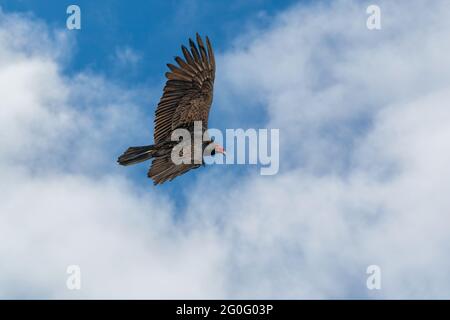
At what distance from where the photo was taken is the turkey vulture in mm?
18547

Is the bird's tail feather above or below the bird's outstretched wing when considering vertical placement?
below

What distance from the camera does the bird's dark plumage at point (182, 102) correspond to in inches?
733

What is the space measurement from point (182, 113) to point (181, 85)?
710 millimetres

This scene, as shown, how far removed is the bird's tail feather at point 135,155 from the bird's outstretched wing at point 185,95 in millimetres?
285

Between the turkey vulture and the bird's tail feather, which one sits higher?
the turkey vulture

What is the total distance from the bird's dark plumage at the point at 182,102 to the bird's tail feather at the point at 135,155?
25mm

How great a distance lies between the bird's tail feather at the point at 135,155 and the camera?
59.8 ft

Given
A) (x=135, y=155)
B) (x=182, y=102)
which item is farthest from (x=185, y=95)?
(x=135, y=155)

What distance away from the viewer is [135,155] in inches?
722

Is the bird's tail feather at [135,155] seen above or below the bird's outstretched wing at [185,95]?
below

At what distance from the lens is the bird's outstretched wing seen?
18.7 meters

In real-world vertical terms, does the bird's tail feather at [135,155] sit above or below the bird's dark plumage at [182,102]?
below

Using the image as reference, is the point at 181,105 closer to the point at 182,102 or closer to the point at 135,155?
the point at 182,102
